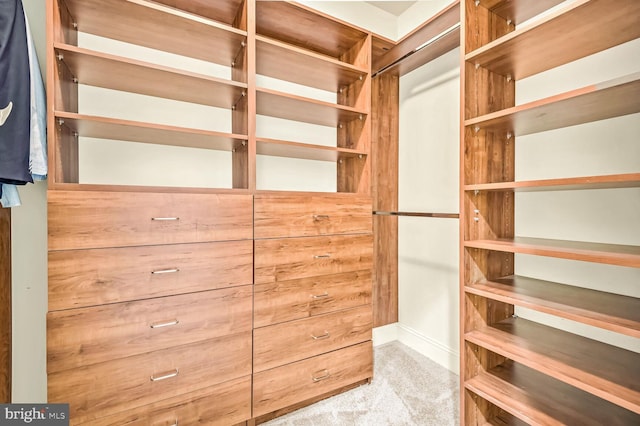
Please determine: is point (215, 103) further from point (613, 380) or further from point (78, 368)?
point (613, 380)

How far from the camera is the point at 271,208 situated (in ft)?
4.94

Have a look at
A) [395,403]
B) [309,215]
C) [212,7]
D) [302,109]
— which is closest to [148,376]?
[309,215]

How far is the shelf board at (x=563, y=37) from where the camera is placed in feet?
3.39

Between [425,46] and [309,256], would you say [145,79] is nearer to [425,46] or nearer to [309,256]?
[309,256]

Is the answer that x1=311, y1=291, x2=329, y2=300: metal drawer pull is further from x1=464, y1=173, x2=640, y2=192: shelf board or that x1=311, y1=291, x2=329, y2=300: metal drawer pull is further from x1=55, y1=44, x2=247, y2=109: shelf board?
x1=55, y1=44, x2=247, y2=109: shelf board

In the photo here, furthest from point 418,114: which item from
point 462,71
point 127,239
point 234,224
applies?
point 127,239

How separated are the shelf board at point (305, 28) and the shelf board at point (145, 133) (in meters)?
0.76

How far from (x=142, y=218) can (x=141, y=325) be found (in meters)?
0.46

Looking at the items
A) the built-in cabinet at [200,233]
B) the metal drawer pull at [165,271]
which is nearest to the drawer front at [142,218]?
the built-in cabinet at [200,233]

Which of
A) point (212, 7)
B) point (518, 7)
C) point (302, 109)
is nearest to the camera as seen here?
point (518, 7)

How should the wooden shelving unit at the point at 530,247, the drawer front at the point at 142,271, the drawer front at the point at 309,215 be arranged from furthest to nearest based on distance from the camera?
the drawer front at the point at 309,215 → the drawer front at the point at 142,271 → the wooden shelving unit at the point at 530,247

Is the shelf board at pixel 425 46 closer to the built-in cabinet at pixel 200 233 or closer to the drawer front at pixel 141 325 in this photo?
the built-in cabinet at pixel 200 233

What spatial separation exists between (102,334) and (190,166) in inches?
38.3

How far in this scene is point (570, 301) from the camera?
1172 millimetres
